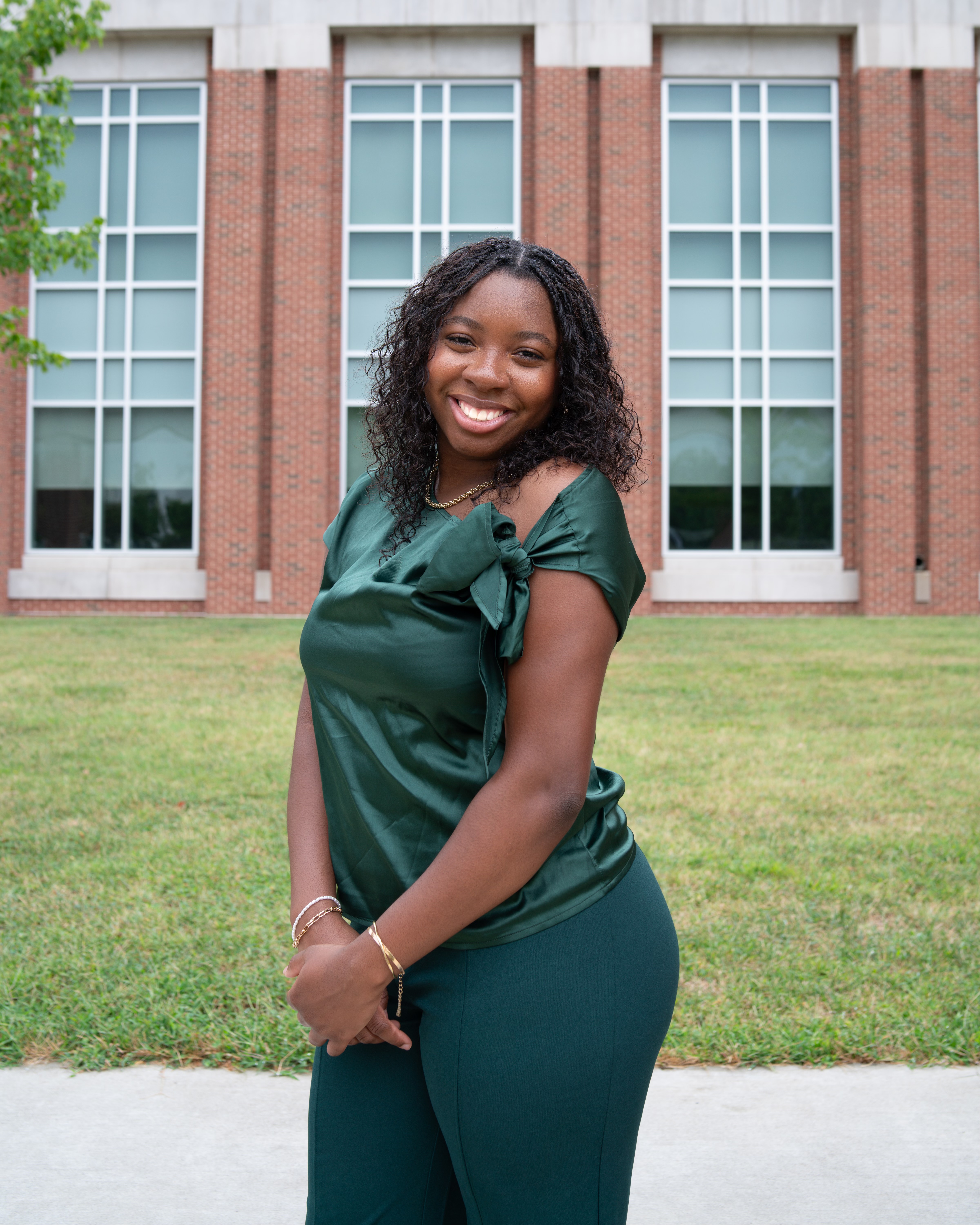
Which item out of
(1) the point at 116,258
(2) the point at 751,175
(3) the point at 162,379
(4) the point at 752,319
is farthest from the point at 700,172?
(1) the point at 116,258

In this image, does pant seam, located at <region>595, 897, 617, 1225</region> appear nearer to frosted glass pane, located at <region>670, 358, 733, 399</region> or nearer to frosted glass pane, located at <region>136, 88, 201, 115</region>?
frosted glass pane, located at <region>670, 358, 733, 399</region>

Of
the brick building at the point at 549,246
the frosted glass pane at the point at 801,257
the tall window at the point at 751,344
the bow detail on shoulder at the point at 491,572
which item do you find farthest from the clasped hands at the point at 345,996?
the frosted glass pane at the point at 801,257

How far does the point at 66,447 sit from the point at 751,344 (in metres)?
13.6

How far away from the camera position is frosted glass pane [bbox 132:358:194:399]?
2158 centimetres

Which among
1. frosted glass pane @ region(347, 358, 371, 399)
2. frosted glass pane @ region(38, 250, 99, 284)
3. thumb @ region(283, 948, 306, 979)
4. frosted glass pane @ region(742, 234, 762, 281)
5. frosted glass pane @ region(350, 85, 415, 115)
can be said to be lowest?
thumb @ region(283, 948, 306, 979)

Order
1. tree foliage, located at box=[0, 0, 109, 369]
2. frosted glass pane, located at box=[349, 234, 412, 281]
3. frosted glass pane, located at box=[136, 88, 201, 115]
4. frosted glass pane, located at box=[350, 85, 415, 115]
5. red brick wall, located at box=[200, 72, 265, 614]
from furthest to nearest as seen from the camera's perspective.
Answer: frosted glass pane, located at box=[349, 234, 412, 281] < frosted glass pane, located at box=[136, 88, 201, 115] < frosted glass pane, located at box=[350, 85, 415, 115] < red brick wall, located at box=[200, 72, 265, 614] < tree foliage, located at box=[0, 0, 109, 369]

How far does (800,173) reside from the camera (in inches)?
830

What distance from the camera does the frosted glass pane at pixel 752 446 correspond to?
840 inches

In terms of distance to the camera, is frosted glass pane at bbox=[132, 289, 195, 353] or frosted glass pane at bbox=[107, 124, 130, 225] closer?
frosted glass pane at bbox=[107, 124, 130, 225]

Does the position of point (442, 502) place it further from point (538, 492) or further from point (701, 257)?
point (701, 257)

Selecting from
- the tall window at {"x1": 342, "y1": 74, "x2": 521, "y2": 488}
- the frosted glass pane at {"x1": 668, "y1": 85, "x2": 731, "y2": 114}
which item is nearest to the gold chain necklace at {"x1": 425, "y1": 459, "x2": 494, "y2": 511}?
the tall window at {"x1": 342, "y1": 74, "x2": 521, "y2": 488}

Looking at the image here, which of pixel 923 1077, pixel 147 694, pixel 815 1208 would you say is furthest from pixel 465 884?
pixel 147 694

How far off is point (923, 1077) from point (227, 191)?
68.1ft

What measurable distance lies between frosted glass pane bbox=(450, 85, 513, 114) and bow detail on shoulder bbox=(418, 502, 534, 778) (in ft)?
70.9
